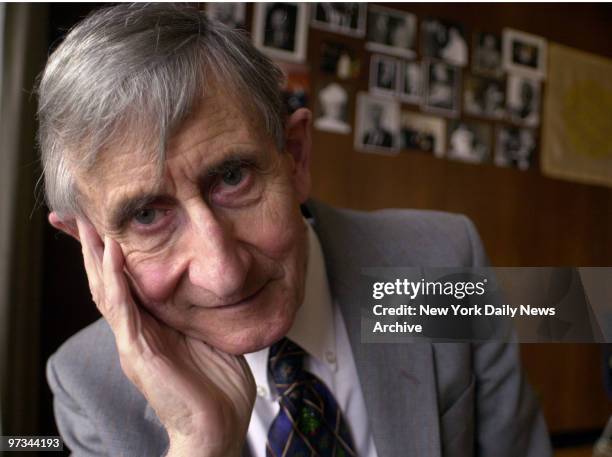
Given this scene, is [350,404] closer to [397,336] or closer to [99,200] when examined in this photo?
[397,336]

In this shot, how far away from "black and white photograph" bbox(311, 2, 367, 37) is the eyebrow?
136 cm

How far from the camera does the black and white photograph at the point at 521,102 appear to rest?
6.40ft

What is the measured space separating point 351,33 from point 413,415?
1.49 metres

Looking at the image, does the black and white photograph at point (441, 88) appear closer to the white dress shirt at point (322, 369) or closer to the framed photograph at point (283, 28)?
the framed photograph at point (283, 28)

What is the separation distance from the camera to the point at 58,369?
2.45 feet

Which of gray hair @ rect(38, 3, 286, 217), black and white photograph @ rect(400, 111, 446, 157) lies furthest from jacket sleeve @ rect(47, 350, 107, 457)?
black and white photograph @ rect(400, 111, 446, 157)

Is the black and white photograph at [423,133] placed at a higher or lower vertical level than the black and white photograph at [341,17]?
lower

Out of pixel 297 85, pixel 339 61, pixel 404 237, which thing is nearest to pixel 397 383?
pixel 404 237

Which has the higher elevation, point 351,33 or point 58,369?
A: point 351,33

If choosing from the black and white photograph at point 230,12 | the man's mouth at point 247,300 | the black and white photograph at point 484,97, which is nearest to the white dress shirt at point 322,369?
the man's mouth at point 247,300

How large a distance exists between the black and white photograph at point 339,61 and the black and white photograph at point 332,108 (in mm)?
44

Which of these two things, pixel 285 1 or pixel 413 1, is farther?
pixel 413 1

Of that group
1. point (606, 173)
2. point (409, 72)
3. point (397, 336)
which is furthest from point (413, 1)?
point (397, 336)

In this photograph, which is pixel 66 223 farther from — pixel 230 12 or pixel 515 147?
pixel 515 147
